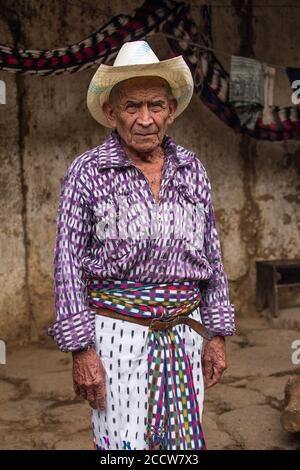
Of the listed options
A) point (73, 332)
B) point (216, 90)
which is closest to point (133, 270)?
point (73, 332)

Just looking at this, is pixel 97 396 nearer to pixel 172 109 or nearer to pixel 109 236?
pixel 109 236

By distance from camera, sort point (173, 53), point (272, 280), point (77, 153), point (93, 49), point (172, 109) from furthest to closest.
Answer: point (272, 280)
point (77, 153)
point (173, 53)
point (93, 49)
point (172, 109)

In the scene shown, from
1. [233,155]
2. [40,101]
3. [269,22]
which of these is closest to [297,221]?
[233,155]

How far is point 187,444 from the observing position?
2191mm

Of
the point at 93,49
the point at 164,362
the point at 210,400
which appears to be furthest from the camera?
the point at 93,49

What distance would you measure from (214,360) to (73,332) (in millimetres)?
560

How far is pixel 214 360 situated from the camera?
7.71 feet

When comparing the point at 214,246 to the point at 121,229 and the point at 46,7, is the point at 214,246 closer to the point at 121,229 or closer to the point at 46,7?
the point at 121,229

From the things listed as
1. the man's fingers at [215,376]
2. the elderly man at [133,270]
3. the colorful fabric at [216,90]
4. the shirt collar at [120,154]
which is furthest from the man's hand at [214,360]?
the colorful fabric at [216,90]

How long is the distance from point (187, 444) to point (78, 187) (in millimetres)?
915

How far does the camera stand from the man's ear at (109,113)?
2236 millimetres


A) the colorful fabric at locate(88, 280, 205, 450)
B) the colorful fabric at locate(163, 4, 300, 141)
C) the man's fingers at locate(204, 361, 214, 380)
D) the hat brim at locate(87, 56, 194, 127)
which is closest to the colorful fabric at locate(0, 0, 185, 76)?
the colorful fabric at locate(163, 4, 300, 141)

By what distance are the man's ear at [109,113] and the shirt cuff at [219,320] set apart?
0.73 m

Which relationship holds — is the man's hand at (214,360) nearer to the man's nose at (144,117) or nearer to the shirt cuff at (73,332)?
the shirt cuff at (73,332)
